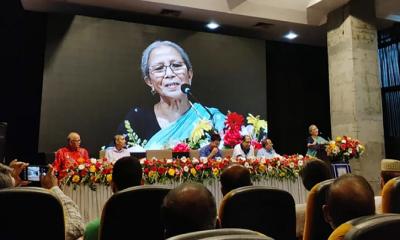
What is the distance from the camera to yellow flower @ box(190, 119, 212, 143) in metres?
6.96

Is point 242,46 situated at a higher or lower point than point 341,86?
higher

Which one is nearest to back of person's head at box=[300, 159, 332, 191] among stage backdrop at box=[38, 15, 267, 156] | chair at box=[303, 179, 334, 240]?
chair at box=[303, 179, 334, 240]

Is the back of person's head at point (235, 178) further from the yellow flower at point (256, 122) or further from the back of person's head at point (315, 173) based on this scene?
the yellow flower at point (256, 122)

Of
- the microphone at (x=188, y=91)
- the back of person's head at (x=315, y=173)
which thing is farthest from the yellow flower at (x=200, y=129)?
the back of person's head at (x=315, y=173)

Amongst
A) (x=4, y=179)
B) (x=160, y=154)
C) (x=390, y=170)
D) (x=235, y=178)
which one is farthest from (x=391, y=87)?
(x=4, y=179)

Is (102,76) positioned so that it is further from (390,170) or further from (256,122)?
(390,170)

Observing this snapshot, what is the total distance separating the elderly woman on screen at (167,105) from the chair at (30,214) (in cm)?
510

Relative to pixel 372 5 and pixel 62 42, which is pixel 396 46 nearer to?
pixel 372 5

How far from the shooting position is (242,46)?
25.9 feet

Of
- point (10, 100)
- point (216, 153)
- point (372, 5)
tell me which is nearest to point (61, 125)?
point (10, 100)

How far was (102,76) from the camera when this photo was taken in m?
6.55

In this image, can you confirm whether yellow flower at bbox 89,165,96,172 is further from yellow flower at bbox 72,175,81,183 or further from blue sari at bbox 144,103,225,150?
blue sari at bbox 144,103,225,150

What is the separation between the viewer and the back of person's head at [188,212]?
39.9 inches

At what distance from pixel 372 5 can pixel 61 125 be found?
19.9ft
